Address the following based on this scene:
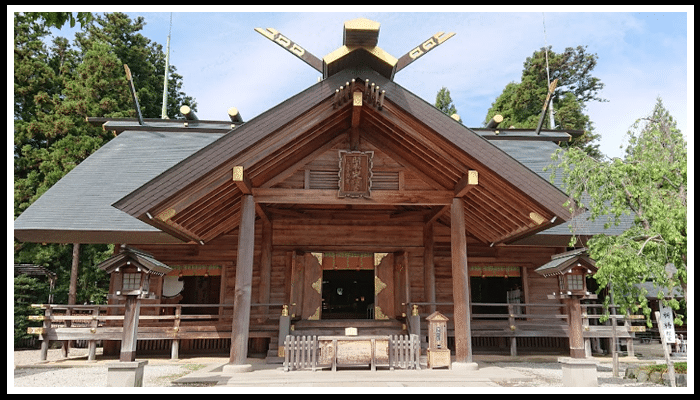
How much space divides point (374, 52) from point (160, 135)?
1200 cm

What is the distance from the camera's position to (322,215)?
14055 millimetres

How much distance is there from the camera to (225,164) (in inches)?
365

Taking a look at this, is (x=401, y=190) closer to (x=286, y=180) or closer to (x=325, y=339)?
(x=286, y=180)

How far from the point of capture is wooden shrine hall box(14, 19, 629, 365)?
9.27 meters

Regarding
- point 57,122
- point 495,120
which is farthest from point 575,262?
point 57,122

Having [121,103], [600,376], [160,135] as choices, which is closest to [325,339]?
[600,376]

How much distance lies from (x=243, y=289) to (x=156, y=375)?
2.63 m

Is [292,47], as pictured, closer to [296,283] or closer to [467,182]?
[467,182]

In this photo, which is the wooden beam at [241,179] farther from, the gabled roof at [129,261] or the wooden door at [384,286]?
the wooden door at [384,286]

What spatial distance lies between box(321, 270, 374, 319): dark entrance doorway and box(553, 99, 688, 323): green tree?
1518 cm

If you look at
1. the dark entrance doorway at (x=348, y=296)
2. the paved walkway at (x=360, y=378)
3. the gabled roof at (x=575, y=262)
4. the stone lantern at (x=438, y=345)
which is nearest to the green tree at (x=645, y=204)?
the gabled roof at (x=575, y=262)

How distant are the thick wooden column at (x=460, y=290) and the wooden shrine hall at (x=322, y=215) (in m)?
0.03

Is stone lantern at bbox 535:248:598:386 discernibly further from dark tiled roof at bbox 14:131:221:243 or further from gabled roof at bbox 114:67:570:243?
dark tiled roof at bbox 14:131:221:243

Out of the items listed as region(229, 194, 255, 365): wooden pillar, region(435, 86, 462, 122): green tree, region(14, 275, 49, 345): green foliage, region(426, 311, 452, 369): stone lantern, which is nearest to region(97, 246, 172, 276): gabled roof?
region(229, 194, 255, 365): wooden pillar
